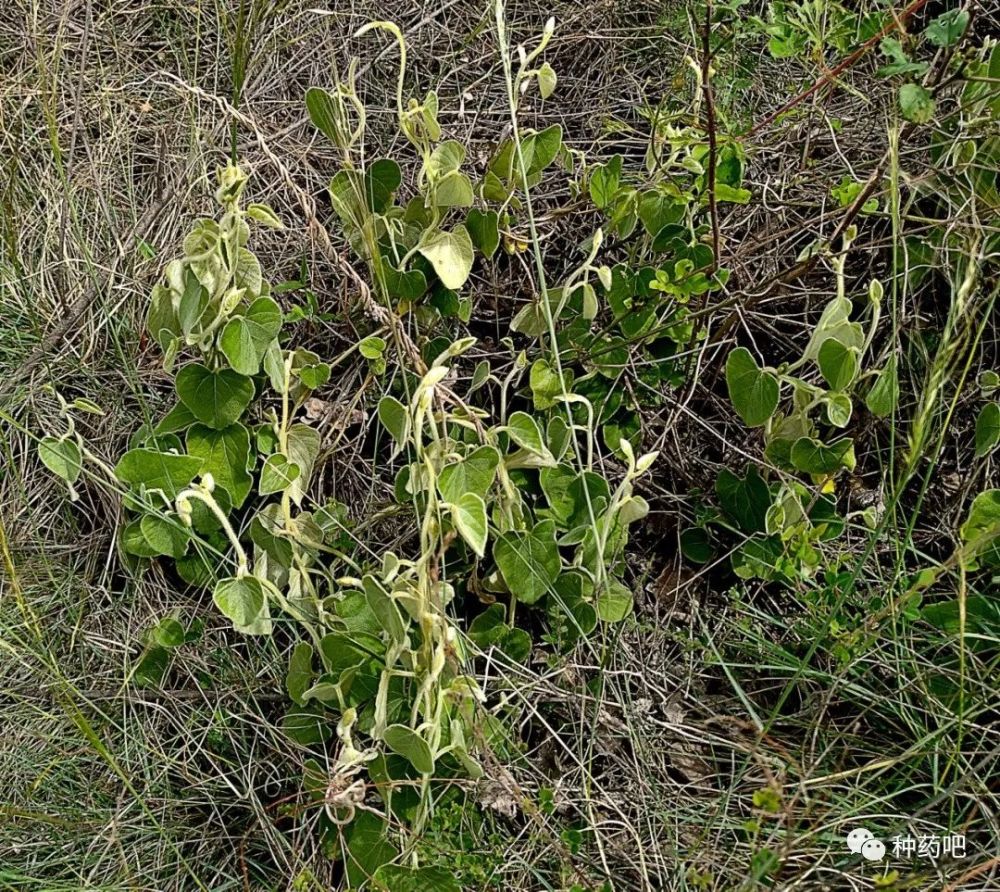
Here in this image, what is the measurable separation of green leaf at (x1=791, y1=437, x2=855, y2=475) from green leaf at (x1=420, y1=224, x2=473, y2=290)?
1.80ft

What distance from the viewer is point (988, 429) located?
55.2 inches

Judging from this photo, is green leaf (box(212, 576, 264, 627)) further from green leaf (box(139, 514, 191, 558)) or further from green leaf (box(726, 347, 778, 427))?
green leaf (box(726, 347, 778, 427))

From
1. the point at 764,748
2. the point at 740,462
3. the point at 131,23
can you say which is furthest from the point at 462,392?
the point at 131,23

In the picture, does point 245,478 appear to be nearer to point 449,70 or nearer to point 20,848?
point 20,848

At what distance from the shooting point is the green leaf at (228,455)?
1.51 metres

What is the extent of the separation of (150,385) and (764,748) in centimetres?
113

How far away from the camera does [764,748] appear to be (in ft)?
4.43

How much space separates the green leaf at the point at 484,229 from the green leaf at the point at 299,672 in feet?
2.18

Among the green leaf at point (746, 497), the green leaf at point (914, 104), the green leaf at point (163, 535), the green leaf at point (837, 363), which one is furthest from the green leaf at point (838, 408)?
the green leaf at point (163, 535)

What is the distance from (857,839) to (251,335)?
1.03m

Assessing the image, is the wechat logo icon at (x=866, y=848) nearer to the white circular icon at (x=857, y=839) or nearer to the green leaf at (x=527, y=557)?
the white circular icon at (x=857, y=839)

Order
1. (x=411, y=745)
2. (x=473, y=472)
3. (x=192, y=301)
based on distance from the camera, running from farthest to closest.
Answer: (x=192, y=301) → (x=473, y=472) → (x=411, y=745)

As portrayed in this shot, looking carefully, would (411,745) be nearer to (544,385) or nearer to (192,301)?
(544,385)

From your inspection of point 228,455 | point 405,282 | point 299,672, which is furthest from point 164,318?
point 299,672
